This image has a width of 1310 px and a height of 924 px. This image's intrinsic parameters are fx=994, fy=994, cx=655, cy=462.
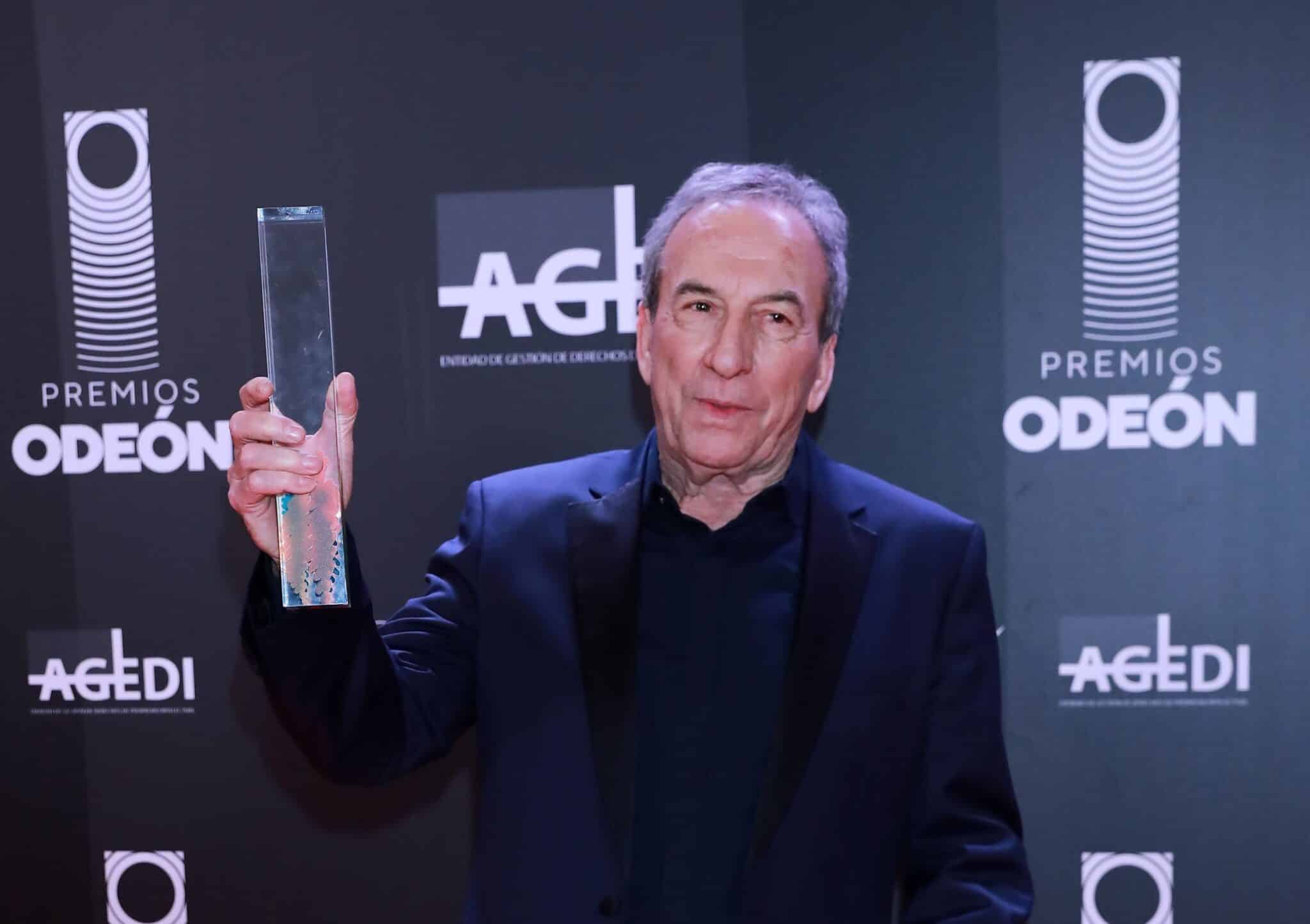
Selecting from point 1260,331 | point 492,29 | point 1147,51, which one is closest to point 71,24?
point 492,29

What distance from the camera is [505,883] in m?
1.54

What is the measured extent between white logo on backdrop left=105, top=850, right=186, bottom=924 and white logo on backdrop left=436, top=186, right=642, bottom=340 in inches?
62.0

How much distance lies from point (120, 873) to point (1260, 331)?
3.13 m

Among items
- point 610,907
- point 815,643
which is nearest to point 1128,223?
point 815,643

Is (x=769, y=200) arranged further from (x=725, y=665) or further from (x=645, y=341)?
(x=725, y=665)

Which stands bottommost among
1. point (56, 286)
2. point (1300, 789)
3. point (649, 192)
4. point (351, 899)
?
point (351, 899)

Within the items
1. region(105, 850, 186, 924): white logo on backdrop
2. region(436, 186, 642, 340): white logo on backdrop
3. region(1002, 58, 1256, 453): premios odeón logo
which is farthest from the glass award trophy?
region(105, 850, 186, 924): white logo on backdrop

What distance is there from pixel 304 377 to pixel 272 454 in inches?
3.8

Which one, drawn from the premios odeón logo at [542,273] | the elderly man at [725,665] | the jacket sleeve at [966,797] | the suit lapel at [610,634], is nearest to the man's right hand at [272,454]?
the elderly man at [725,665]

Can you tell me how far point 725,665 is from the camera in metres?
1.54

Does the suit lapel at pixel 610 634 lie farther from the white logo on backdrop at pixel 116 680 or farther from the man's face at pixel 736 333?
the white logo on backdrop at pixel 116 680

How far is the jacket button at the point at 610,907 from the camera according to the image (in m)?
1.45

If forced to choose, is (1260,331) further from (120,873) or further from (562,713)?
(120,873)

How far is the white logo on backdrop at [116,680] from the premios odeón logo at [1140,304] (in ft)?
7.57
